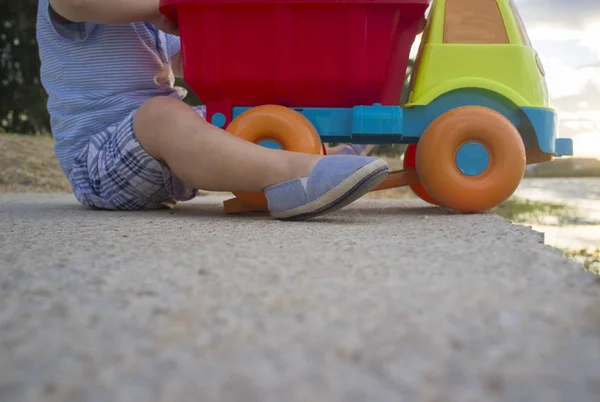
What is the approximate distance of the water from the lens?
54.3 inches

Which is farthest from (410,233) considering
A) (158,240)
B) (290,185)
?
(158,240)

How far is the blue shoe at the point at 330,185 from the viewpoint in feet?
3.02

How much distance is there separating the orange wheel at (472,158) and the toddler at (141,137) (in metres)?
0.32

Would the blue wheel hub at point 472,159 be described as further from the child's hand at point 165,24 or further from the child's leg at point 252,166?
the child's hand at point 165,24

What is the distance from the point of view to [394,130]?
49.1 inches

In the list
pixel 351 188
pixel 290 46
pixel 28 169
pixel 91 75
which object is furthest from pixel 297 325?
pixel 28 169

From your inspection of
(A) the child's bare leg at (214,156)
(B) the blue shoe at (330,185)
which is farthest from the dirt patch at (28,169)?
(B) the blue shoe at (330,185)

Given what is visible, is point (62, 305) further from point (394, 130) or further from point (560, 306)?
point (394, 130)

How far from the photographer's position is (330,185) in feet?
3.04

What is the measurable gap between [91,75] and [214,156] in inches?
21.4

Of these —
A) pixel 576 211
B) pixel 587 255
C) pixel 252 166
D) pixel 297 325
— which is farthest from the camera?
pixel 576 211

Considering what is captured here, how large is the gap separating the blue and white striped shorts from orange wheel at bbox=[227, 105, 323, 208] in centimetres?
22

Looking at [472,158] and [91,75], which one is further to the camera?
[91,75]

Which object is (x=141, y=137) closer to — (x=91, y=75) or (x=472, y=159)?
(x=91, y=75)
